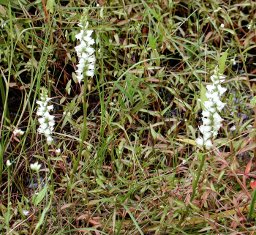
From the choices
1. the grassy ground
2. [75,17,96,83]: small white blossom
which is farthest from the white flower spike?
[75,17,96,83]: small white blossom

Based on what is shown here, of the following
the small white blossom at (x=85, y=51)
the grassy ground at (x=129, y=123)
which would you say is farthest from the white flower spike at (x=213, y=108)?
the small white blossom at (x=85, y=51)

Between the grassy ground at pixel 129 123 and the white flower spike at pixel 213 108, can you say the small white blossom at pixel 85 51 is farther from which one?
the white flower spike at pixel 213 108

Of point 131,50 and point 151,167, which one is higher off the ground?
point 131,50

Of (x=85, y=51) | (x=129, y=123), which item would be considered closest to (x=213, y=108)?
(x=85, y=51)

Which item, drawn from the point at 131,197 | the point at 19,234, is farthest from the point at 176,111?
the point at 19,234

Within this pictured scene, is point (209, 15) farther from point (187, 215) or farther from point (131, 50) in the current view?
point (187, 215)

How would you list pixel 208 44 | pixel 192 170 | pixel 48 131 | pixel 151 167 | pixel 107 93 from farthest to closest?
pixel 208 44 → pixel 107 93 → pixel 151 167 → pixel 192 170 → pixel 48 131

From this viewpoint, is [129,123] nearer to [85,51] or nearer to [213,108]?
[85,51]

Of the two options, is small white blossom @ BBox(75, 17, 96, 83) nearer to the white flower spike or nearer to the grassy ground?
the grassy ground
